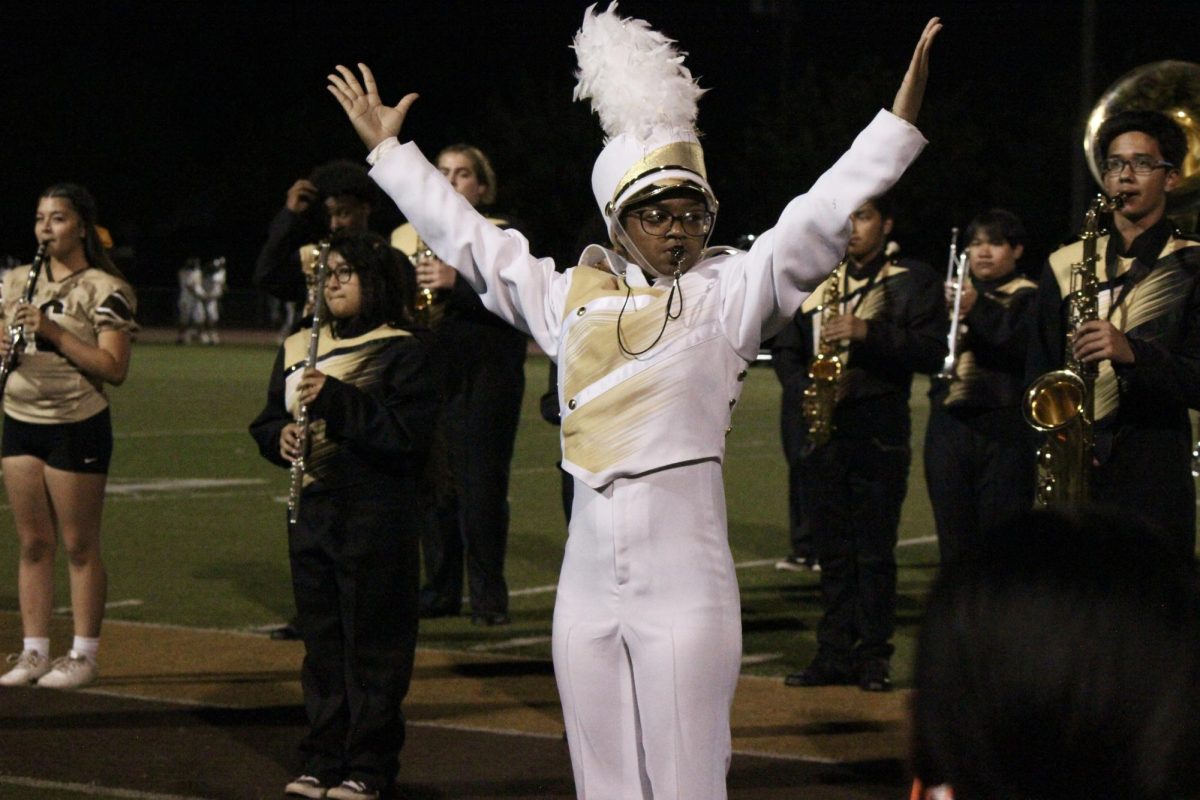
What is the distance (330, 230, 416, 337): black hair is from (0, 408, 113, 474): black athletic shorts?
1.62m

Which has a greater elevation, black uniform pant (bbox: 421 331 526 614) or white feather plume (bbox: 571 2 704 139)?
white feather plume (bbox: 571 2 704 139)

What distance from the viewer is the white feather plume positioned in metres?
4.16

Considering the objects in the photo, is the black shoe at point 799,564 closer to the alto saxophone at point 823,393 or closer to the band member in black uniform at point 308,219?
the alto saxophone at point 823,393

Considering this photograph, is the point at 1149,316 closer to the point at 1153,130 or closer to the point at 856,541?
the point at 1153,130

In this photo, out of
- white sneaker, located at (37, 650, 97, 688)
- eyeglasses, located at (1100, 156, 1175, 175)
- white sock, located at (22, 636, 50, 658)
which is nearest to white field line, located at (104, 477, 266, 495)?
white sock, located at (22, 636, 50, 658)

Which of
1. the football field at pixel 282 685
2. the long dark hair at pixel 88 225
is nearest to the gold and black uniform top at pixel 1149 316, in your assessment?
the football field at pixel 282 685

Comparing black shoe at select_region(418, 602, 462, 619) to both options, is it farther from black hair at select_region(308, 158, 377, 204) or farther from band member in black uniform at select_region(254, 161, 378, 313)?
black hair at select_region(308, 158, 377, 204)

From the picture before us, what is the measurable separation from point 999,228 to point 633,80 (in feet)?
15.9

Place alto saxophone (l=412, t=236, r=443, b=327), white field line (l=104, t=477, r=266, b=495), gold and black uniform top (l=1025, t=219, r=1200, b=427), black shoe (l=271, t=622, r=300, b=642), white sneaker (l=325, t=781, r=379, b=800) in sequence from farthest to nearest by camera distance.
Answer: white field line (l=104, t=477, r=266, b=495) → alto saxophone (l=412, t=236, r=443, b=327) → black shoe (l=271, t=622, r=300, b=642) → white sneaker (l=325, t=781, r=379, b=800) → gold and black uniform top (l=1025, t=219, r=1200, b=427)

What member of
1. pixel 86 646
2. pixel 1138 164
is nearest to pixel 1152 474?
pixel 1138 164

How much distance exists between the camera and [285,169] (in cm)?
5800

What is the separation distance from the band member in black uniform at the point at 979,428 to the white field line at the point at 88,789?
11.2 feet

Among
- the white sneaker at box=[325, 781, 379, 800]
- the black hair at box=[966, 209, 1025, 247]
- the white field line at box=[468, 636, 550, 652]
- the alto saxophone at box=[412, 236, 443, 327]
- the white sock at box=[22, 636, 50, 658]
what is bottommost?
the white field line at box=[468, 636, 550, 652]

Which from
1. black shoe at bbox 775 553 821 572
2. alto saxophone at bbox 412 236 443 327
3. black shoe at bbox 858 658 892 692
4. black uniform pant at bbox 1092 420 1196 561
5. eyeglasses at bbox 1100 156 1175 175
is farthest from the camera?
black shoe at bbox 775 553 821 572
